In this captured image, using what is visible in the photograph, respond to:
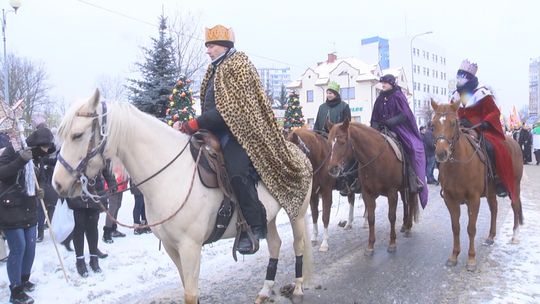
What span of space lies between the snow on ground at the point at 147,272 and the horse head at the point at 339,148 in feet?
5.46

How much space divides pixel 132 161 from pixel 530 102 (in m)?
116

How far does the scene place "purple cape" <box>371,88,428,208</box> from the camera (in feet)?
24.6

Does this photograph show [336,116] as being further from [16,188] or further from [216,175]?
[16,188]

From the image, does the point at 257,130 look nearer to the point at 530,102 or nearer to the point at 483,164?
the point at 483,164

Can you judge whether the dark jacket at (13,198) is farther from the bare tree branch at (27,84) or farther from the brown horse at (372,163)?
the bare tree branch at (27,84)

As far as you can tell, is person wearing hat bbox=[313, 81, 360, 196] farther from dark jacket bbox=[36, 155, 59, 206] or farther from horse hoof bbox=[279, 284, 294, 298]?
dark jacket bbox=[36, 155, 59, 206]

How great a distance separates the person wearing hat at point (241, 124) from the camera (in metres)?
3.95

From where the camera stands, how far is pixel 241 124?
3.97 metres

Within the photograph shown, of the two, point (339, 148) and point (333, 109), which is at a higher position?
point (333, 109)

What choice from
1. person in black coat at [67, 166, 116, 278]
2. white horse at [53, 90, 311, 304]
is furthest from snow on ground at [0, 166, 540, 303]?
white horse at [53, 90, 311, 304]

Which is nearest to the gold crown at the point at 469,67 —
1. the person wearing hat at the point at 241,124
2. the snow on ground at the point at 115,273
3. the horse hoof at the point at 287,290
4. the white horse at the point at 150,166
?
the person wearing hat at the point at 241,124

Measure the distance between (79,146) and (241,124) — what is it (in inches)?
54.0

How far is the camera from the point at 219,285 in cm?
555

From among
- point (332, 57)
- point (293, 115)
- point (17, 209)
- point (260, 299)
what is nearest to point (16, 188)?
point (17, 209)
